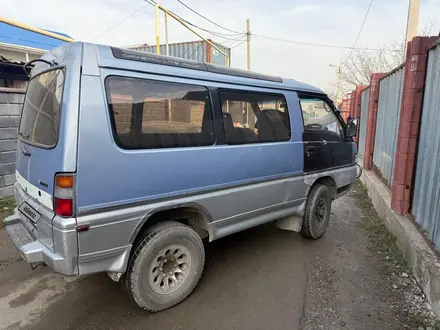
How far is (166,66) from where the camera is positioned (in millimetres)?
2678

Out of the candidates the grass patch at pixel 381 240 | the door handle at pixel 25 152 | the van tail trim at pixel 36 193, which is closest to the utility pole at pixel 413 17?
the grass patch at pixel 381 240

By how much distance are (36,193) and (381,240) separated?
4.19 metres

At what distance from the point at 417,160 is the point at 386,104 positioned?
9.86ft

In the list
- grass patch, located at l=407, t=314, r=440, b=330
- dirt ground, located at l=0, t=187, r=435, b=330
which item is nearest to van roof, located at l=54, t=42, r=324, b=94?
dirt ground, located at l=0, t=187, r=435, b=330

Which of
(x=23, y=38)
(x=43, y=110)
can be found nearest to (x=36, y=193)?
(x=43, y=110)

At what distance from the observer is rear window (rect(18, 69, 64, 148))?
232 cm

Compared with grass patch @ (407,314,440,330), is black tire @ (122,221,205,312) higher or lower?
higher

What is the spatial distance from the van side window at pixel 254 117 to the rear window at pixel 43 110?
4.69ft

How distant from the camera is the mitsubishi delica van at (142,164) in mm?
2205

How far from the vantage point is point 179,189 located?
269cm

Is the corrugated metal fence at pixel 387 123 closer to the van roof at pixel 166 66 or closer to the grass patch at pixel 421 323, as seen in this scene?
the van roof at pixel 166 66

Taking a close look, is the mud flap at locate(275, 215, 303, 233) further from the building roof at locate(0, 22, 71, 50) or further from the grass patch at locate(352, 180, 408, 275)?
the building roof at locate(0, 22, 71, 50)

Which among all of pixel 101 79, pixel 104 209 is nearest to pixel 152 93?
pixel 101 79

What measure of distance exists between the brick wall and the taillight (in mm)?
3680
